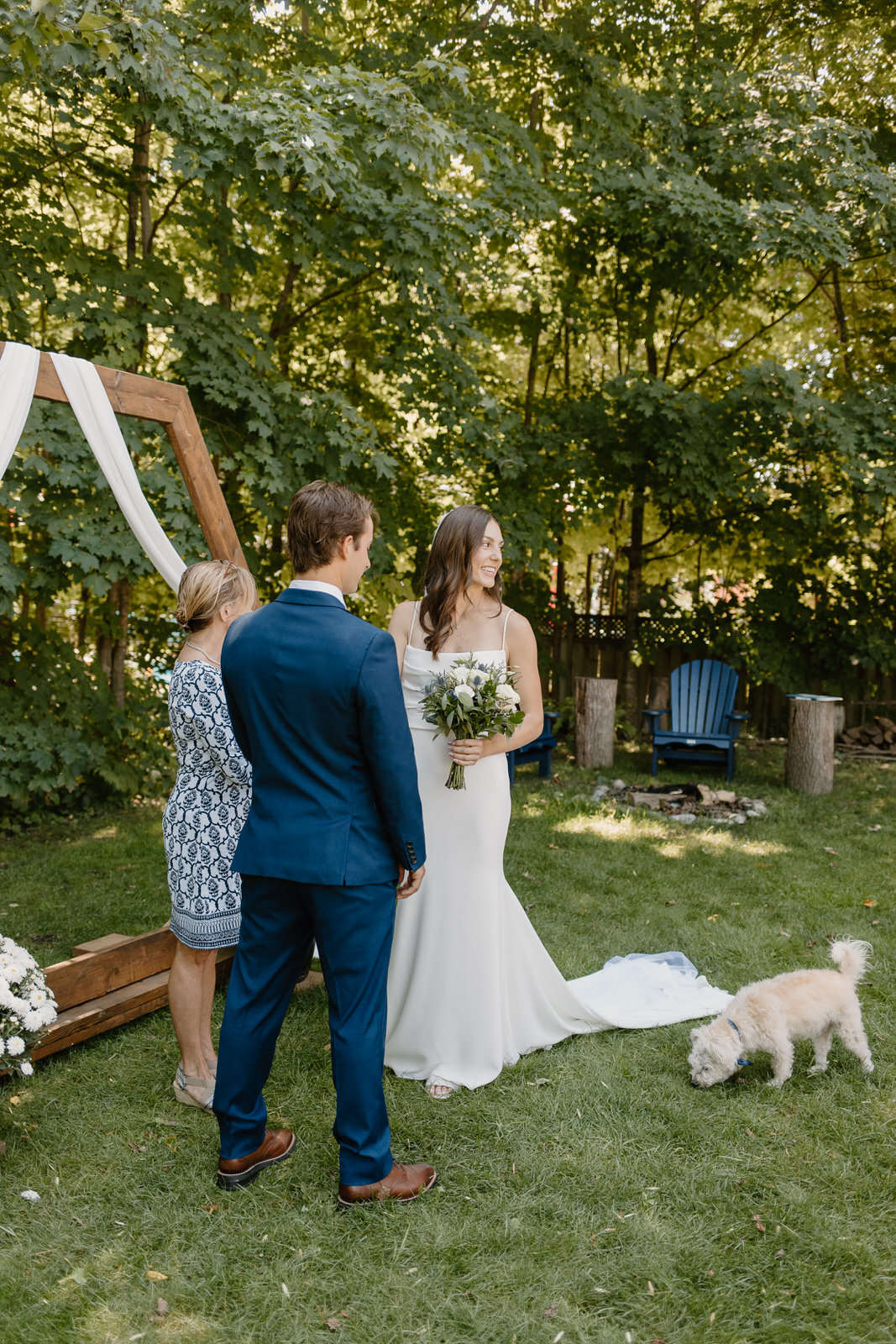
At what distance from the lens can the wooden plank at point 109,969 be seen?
147 inches

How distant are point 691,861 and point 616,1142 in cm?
355

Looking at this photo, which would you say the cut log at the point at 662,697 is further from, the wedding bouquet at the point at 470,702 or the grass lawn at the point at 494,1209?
the wedding bouquet at the point at 470,702

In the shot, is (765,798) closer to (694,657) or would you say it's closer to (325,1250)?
(694,657)

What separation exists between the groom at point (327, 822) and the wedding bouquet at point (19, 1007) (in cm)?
73

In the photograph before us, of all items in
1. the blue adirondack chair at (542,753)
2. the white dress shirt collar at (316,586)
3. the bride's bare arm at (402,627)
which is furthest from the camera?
the blue adirondack chair at (542,753)

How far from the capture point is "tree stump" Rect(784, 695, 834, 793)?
8586 millimetres

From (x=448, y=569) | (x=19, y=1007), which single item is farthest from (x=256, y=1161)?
(x=448, y=569)

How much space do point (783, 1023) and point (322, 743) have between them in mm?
2154

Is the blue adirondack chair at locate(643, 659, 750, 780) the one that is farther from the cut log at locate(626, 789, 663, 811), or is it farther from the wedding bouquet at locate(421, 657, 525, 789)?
the wedding bouquet at locate(421, 657, 525, 789)

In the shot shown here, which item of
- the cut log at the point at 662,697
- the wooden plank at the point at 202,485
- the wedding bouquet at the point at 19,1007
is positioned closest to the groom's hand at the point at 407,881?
the wedding bouquet at the point at 19,1007

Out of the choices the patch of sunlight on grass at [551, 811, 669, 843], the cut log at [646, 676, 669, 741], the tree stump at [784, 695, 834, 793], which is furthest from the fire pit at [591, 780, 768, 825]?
the cut log at [646, 676, 669, 741]

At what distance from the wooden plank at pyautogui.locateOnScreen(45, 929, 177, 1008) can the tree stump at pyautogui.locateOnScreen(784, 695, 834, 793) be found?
21.3 feet

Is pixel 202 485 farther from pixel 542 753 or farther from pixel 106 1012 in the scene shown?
pixel 542 753

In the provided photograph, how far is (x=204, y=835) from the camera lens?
327 cm
